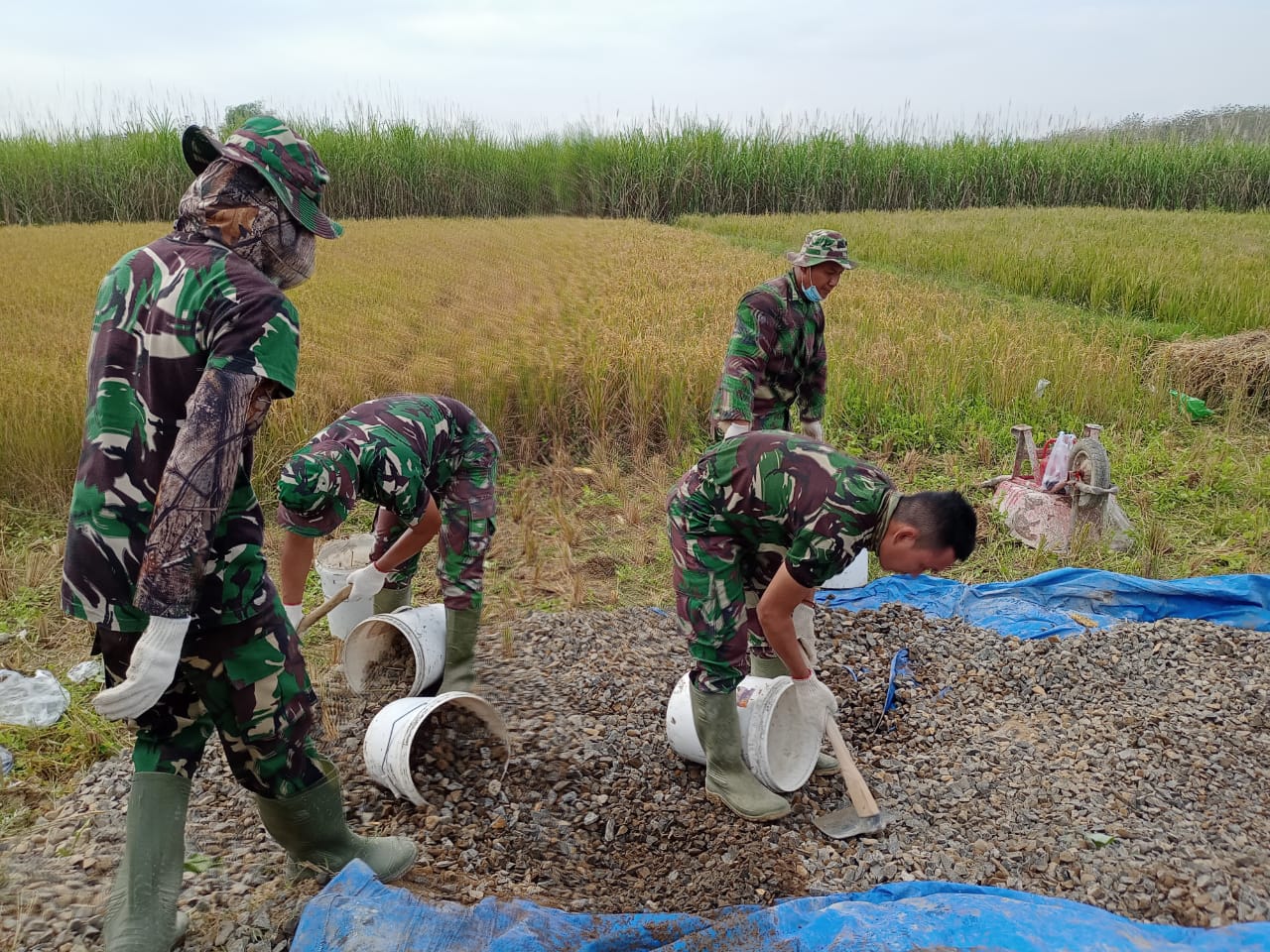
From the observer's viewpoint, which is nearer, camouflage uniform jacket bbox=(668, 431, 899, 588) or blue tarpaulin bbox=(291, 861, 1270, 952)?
blue tarpaulin bbox=(291, 861, 1270, 952)

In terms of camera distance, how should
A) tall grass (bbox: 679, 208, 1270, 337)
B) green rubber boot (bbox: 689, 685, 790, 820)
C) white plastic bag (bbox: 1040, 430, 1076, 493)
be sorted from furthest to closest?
tall grass (bbox: 679, 208, 1270, 337) < white plastic bag (bbox: 1040, 430, 1076, 493) < green rubber boot (bbox: 689, 685, 790, 820)

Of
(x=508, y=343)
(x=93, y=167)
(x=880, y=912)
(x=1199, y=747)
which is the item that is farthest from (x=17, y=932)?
(x=93, y=167)

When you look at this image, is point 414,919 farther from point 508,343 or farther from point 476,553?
point 508,343

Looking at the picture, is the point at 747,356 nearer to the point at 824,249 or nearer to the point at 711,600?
the point at 824,249

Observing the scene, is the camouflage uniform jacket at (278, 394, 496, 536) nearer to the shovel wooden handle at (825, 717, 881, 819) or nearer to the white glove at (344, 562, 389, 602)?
the white glove at (344, 562, 389, 602)

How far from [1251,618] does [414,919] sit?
3.80 m

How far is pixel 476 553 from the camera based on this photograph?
11.1 feet

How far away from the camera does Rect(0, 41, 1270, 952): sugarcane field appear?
1.91 metres

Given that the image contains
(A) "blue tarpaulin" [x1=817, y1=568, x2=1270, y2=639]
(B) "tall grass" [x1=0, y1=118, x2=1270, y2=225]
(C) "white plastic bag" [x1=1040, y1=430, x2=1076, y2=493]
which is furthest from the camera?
(B) "tall grass" [x1=0, y1=118, x2=1270, y2=225]

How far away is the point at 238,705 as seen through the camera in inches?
78.4

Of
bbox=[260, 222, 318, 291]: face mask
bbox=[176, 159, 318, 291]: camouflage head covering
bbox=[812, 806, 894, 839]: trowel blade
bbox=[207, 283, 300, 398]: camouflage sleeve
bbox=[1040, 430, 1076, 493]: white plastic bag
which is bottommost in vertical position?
bbox=[812, 806, 894, 839]: trowel blade

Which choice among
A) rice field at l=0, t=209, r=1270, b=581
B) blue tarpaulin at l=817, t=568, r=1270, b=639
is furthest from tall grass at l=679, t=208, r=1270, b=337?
blue tarpaulin at l=817, t=568, r=1270, b=639

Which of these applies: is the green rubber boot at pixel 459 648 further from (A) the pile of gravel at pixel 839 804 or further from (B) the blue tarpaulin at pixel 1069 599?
(B) the blue tarpaulin at pixel 1069 599

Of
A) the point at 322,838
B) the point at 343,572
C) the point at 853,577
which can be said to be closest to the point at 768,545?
the point at 322,838
